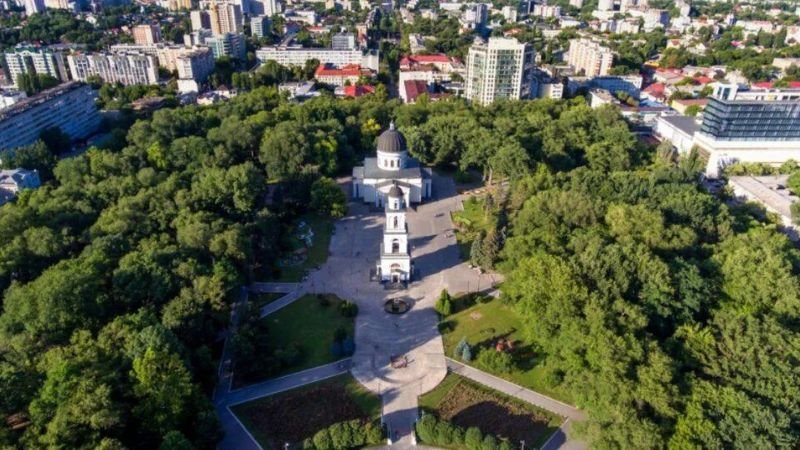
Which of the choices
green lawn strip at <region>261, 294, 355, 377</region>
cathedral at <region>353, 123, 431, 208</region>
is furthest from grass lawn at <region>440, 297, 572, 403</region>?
cathedral at <region>353, 123, 431, 208</region>

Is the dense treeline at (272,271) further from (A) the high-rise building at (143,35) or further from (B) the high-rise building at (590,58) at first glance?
(A) the high-rise building at (143,35)

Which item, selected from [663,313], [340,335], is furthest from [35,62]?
[663,313]

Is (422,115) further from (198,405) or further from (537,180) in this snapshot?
(198,405)

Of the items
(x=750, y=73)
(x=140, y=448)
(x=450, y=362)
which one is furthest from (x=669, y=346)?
(x=750, y=73)

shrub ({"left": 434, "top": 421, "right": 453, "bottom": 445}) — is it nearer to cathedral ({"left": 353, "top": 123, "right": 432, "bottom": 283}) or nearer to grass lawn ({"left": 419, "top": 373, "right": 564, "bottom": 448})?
grass lawn ({"left": 419, "top": 373, "right": 564, "bottom": 448})

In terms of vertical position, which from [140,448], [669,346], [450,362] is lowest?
[450,362]

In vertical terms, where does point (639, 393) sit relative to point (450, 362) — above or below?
above

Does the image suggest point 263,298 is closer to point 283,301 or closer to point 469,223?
point 283,301
